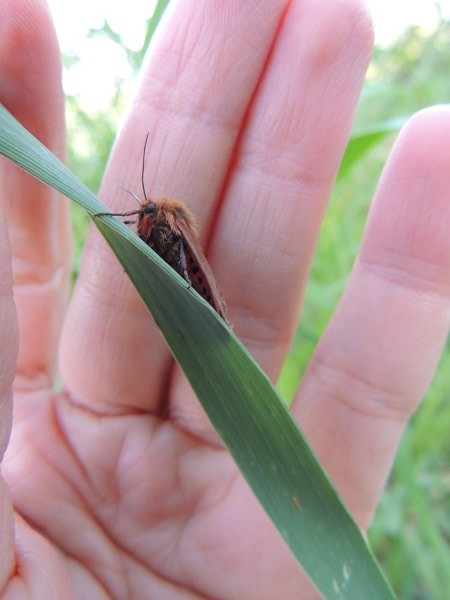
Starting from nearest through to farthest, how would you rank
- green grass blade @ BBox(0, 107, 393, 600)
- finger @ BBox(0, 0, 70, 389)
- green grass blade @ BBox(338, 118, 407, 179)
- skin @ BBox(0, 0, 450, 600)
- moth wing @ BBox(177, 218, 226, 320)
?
green grass blade @ BBox(0, 107, 393, 600) < finger @ BBox(0, 0, 70, 389) < moth wing @ BBox(177, 218, 226, 320) < skin @ BBox(0, 0, 450, 600) < green grass blade @ BBox(338, 118, 407, 179)

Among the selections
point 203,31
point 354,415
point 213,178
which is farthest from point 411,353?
point 203,31

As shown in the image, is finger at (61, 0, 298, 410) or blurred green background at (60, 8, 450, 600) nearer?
finger at (61, 0, 298, 410)

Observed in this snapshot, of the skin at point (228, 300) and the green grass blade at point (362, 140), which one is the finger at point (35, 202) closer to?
the skin at point (228, 300)

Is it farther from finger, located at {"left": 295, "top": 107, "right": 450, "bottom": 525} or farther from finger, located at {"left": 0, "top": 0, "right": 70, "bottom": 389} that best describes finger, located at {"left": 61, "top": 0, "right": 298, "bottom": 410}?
finger, located at {"left": 295, "top": 107, "right": 450, "bottom": 525}

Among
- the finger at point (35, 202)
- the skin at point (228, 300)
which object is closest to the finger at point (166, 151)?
the skin at point (228, 300)

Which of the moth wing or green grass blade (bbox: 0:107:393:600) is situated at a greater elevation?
the moth wing

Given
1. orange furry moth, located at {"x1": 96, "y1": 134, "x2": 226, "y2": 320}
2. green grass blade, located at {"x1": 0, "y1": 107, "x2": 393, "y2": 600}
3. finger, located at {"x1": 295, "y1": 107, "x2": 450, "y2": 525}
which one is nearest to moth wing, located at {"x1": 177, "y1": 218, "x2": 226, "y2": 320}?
orange furry moth, located at {"x1": 96, "y1": 134, "x2": 226, "y2": 320}

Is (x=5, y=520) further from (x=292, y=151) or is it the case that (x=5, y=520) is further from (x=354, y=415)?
(x=292, y=151)

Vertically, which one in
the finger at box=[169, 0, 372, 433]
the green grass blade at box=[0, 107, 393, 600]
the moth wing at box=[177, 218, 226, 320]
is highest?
the finger at box=[169, 0, 372, 433]
